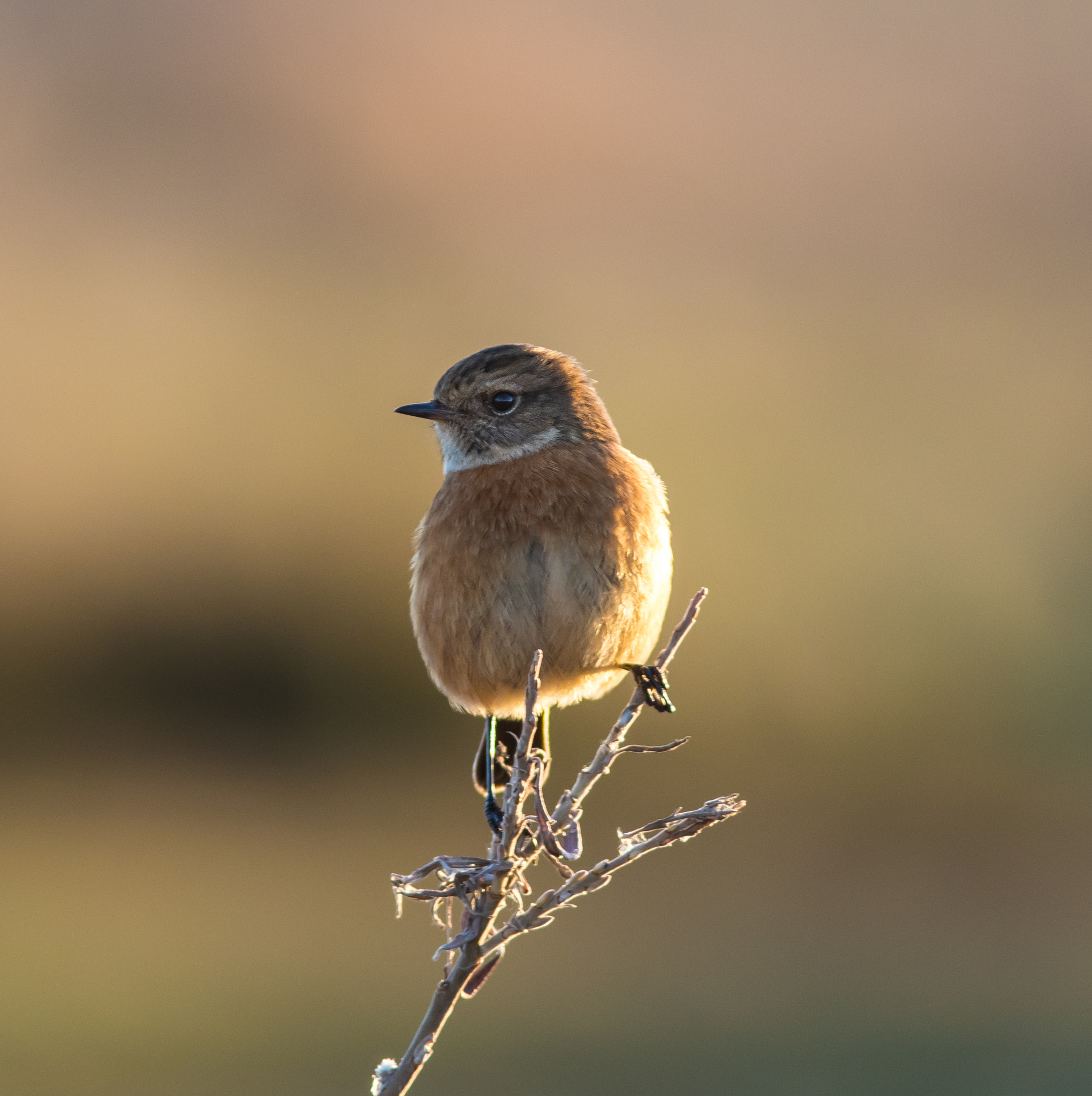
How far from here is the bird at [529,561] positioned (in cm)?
445

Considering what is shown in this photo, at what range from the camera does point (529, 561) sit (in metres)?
4.51

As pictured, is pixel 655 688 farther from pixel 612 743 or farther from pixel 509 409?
pixel 509 409

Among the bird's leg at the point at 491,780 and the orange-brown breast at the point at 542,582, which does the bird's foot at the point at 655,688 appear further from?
the bird's leg at the point at 491,780

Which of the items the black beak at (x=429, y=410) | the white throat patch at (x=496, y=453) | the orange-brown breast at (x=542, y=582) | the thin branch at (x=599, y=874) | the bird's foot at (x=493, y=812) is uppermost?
the black beak at (x=429, y=410)

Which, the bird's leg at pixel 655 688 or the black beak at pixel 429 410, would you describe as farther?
the black beak at pixel 429 410

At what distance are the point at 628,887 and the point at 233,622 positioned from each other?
18.7 ft

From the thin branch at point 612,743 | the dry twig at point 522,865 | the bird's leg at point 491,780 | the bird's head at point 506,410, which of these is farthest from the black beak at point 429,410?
the dry twig at point 522,865

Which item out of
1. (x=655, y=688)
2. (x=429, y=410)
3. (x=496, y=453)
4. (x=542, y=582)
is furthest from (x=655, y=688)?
(x=429, y=410)

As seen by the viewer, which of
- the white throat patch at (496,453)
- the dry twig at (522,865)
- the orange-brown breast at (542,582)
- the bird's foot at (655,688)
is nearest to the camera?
the dry twig at (522,865)

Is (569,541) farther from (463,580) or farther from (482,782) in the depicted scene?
(482,782)

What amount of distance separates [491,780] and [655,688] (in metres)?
0.68

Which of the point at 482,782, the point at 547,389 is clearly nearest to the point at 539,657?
the point at 482,782

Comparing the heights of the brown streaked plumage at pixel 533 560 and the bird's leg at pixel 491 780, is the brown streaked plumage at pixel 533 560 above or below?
above

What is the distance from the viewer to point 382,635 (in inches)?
603
